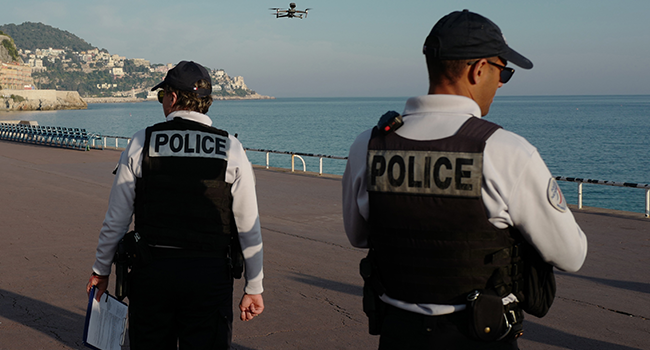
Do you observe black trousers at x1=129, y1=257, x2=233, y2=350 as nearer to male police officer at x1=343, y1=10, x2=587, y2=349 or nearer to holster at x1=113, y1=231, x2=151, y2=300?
holster at x1=113, y1=231, x2=151, y2=300

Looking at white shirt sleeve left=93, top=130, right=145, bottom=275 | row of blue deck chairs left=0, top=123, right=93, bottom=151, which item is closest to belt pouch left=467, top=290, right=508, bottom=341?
white shirt sleeve left=93, top=130, right=145, bottom=275

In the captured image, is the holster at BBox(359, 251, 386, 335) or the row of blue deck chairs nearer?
the holster at BBox(359, 251, 386, 335)

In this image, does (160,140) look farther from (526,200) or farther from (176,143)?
(526,200)

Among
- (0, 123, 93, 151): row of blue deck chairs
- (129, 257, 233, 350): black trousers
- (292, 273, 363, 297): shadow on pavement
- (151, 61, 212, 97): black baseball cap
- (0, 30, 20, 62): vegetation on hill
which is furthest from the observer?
(0, 30, 20, 62): vegetation on hill

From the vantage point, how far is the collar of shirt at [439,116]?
212cm

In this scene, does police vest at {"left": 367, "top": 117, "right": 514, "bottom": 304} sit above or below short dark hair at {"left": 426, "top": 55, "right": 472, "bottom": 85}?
below

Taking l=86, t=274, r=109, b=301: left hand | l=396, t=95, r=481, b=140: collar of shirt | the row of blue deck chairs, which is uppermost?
l=396, t=95, r=481, b=140: collar of shirt

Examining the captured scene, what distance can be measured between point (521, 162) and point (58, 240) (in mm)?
8103

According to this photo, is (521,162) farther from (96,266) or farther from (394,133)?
(96,266)

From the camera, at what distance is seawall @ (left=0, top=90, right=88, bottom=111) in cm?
15104

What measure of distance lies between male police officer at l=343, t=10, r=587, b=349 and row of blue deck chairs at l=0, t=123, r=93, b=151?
2764cm

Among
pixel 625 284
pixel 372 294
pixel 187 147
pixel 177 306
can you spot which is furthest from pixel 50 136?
pixel 372 294

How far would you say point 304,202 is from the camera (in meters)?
13.2

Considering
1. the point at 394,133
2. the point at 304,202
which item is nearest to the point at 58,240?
the point at 304,202
